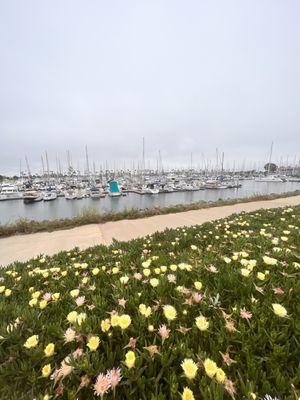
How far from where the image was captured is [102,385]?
78 cm

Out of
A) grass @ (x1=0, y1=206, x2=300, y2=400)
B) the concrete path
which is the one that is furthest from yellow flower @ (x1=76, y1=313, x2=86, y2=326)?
the concrete path

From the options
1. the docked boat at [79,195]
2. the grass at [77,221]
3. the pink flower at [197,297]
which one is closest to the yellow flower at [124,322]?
the pink flower at [197,297]

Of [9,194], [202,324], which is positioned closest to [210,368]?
[202,324]

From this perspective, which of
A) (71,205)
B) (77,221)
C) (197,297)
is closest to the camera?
(197,297)

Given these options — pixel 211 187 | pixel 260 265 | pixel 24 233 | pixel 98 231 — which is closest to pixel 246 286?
pixel 260 265

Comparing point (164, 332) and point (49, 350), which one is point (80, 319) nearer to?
point (49, 350)

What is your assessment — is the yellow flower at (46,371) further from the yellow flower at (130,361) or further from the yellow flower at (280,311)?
the yellow flower at (280,311)

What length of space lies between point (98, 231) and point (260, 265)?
5.24 m

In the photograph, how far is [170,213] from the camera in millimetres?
8805

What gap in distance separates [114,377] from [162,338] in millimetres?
285

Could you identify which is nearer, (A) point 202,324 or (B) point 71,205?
(A) point 202,324

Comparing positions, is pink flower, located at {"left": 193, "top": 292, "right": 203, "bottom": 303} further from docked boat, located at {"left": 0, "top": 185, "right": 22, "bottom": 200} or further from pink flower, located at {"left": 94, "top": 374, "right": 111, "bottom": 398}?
docked boat, located at {"left": 0, "top": 185, "right": 22, "bottom": 200}

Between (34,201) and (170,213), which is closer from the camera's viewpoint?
(170,213)

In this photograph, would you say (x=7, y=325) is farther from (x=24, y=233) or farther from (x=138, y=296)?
(x=24, y=233)
